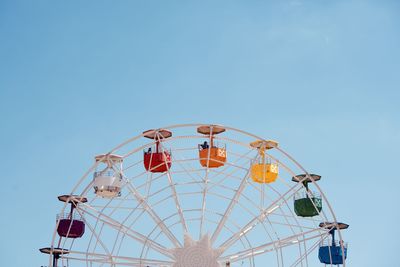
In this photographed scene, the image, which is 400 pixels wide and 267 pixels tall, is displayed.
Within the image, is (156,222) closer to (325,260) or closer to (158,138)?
(158,138)

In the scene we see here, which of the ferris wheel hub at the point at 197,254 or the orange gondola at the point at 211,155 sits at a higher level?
the orange gondola at the point at 211,155

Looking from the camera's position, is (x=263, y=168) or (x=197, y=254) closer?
(x=197, y=254)

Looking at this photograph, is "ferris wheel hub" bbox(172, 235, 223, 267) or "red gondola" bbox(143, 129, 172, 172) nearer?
"ferris wheel hub" bbox(172, 235, 223, 267)

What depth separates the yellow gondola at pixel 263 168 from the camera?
874 inches

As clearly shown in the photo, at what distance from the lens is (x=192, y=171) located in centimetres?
2284

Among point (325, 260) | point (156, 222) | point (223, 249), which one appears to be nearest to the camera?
point (223, 249)

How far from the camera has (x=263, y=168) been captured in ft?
74.5

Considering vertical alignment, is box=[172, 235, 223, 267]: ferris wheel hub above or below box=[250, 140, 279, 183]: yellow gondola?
below

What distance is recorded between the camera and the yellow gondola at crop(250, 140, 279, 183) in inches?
874

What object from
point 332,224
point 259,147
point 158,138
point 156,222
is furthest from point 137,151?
point 332,224

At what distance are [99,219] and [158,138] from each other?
367cm

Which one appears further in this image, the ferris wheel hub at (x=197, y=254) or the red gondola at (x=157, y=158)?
the red gondola at (x=157, y=158)

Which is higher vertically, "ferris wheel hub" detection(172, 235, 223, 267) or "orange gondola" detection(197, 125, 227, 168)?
"orange gondola" detection(197, 125, 227, 168)

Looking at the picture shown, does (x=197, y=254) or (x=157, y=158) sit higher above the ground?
(x=157, y=158)
